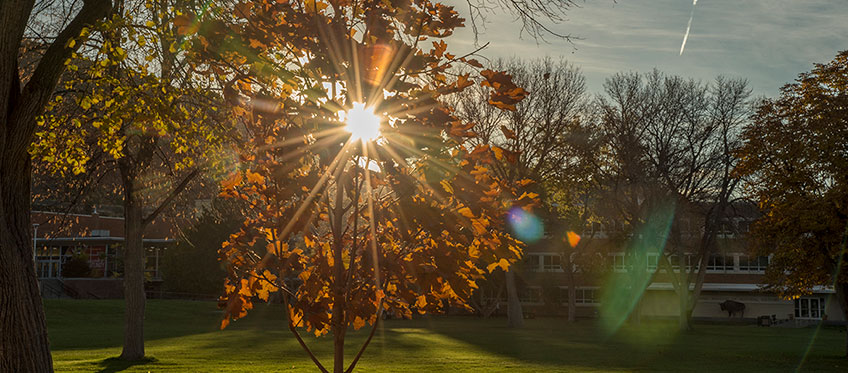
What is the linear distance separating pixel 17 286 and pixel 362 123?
431 centimetres

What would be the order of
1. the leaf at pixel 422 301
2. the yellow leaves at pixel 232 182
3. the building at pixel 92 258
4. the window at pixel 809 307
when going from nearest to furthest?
the leaf at pixel 422 301, the yellow leaves at pixel 232 182, the building at pixel 92 258, the window at pixel 809 307

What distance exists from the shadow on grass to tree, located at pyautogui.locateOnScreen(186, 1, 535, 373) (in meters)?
11.5

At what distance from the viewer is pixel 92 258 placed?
67.9 meters

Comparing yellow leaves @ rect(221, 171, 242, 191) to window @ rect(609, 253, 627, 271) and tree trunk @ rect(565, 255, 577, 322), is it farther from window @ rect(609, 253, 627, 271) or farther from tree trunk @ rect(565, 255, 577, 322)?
window @ rect(609, 253, 627, 271)

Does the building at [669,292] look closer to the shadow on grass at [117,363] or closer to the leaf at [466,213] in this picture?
the shadow on grass at [117,363]

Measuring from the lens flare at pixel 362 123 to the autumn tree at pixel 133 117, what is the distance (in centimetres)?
154

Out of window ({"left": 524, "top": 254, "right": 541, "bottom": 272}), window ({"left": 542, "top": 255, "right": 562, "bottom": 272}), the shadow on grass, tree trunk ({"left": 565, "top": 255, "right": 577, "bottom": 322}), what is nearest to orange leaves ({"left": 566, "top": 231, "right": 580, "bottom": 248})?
tree trunk ({"left": 565, "top": 255, "right": 577, "bottom": 322})

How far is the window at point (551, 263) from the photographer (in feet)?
229

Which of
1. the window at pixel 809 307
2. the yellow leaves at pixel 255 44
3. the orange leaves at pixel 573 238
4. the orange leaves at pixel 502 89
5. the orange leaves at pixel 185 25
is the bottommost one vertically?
the window at pixel 809 307

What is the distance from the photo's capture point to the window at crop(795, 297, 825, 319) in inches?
2670

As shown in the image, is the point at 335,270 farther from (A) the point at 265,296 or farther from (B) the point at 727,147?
(B) the point at 727,147

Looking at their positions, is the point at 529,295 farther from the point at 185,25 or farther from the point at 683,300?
the point at 185,25

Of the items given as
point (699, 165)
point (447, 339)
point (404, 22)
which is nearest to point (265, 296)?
point (404, 22)

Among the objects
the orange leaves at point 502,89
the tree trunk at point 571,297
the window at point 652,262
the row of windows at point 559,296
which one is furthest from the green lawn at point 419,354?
the window at point 652,262
